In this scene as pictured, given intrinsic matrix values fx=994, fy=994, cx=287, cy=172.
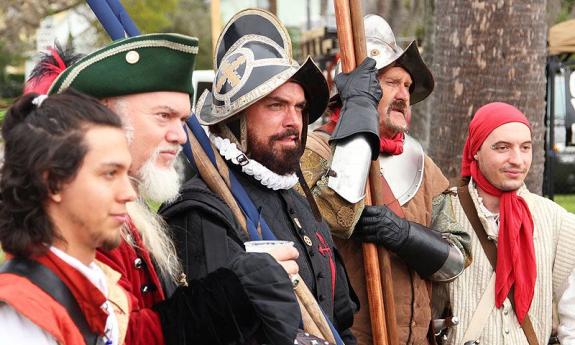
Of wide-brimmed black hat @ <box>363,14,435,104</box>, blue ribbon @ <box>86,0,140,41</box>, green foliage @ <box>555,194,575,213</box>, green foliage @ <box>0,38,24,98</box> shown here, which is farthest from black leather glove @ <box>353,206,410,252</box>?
green foliage @ <box>0,38,24,98</box>

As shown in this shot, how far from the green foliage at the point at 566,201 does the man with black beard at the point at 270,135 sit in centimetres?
991

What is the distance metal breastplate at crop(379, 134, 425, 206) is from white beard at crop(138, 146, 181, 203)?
1.53 meters

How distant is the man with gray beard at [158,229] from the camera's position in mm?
2592

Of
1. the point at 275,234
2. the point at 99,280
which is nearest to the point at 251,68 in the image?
the point at 275,234

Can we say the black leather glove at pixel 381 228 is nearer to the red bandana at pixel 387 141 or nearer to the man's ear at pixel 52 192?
the red bandana at pixel 387 141

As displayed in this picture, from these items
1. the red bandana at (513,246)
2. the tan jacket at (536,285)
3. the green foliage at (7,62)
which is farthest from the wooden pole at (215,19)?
the green foliage at (7,62)

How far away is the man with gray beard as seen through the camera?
2592 millimetres

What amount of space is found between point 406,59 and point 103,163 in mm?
2366

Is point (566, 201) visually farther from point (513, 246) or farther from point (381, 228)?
point (381, 228)

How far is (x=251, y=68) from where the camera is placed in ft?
10.7

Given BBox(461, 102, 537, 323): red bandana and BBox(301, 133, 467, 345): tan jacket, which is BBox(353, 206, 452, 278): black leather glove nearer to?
BBox(301, 133, 467, 345): tan jacket

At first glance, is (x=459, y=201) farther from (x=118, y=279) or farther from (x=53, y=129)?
(x=53, y=129)

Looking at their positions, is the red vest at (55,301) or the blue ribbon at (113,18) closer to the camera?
the red vest at (55,301)

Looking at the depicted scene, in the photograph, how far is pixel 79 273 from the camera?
211 centimetres
